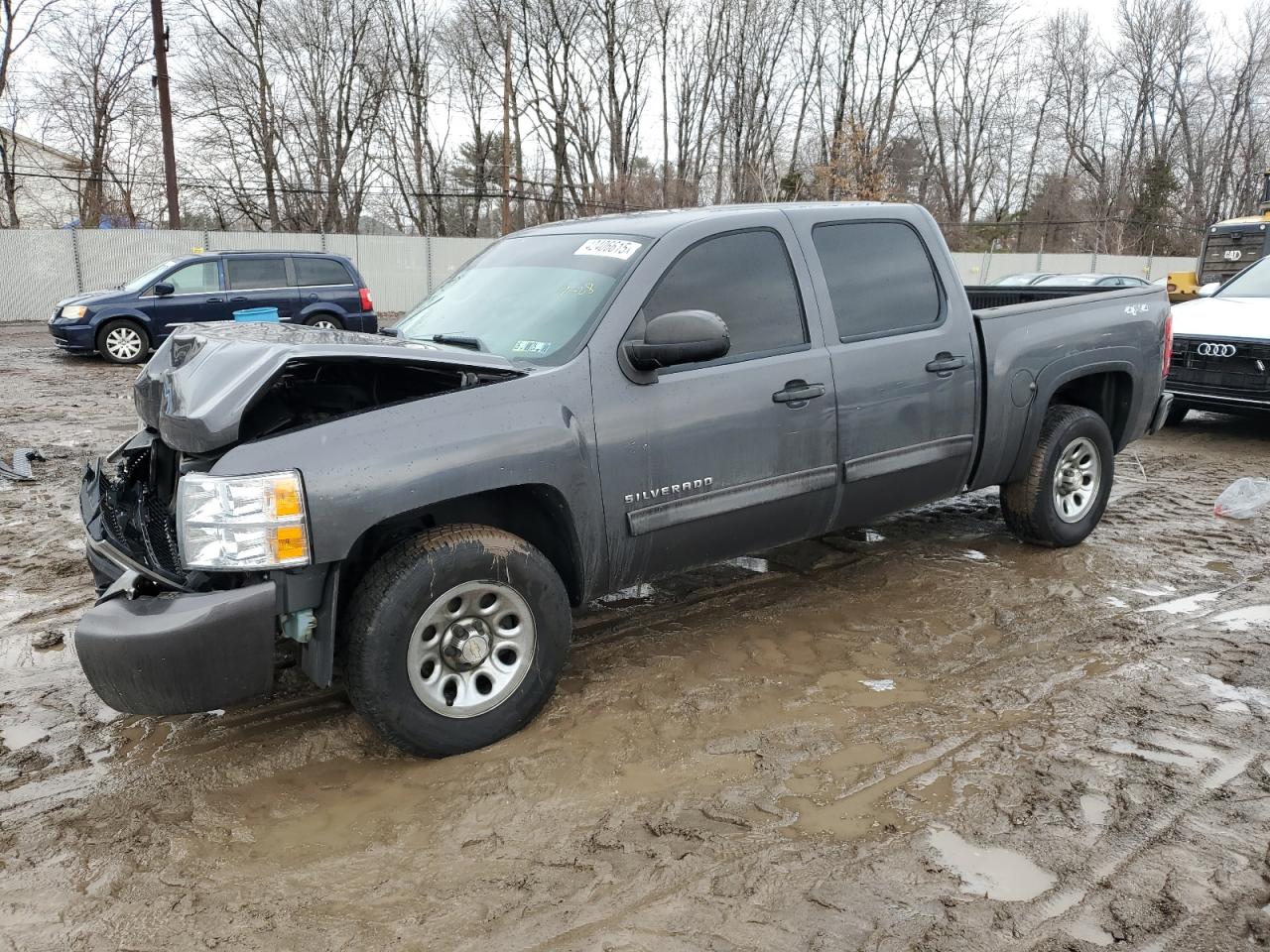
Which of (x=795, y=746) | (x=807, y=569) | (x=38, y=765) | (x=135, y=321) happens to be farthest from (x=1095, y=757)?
(x=135, y=321)

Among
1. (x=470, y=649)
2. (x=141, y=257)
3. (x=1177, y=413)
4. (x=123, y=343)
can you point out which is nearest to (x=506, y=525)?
(x=470, y=649)

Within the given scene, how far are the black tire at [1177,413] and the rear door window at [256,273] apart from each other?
12.4 m

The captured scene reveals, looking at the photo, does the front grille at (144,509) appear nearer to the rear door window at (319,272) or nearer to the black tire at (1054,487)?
the black tire at (1054,487)

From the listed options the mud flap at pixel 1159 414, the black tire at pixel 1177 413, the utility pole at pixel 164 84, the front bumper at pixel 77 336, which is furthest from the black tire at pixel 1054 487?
the utility pole at pixel 164 84

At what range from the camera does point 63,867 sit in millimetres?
2674

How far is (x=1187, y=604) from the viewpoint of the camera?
4695 mm

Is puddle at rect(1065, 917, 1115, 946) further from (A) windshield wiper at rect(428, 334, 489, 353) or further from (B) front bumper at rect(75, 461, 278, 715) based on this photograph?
(A) windshield wiper at rect(428, 334, 489, 353)

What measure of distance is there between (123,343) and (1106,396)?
1375 cm

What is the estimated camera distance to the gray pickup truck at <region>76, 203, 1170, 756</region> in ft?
9.33

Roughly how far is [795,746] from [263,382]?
2.15m

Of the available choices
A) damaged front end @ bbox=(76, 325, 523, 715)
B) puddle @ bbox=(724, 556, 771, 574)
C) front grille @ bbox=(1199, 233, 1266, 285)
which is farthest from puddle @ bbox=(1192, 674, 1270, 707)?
front grille @ bbox=(1199, 233, 1266, 285)

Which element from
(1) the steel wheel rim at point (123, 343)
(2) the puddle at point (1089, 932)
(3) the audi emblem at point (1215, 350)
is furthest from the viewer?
(1) the steel wheel rim at point (123, 343)

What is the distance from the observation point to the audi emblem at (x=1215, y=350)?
8375 mm

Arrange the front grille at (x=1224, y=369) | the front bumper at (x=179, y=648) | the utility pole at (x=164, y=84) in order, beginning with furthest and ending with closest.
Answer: the utility pole at (x=164, y=84) → the front grille at (x=1224, y=369) → the front bumper at (x=179, y=648)
